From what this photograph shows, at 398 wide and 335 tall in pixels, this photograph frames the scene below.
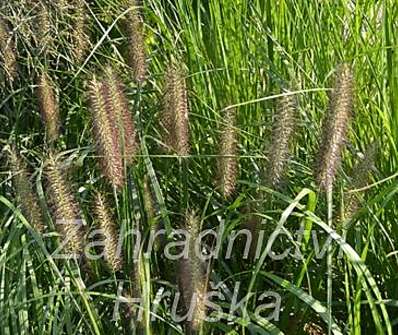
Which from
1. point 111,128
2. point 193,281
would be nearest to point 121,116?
point 111,128

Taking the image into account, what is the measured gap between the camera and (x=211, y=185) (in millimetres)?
1828

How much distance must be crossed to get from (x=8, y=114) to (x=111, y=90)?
90 centimetres

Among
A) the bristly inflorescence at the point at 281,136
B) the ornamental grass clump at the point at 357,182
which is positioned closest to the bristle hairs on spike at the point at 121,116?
the bristly inflorescence at the point at 281,136

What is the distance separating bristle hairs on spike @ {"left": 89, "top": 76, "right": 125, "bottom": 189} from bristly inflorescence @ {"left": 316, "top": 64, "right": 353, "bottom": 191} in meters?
0.32

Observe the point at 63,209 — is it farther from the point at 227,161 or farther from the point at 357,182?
the point at 357,182

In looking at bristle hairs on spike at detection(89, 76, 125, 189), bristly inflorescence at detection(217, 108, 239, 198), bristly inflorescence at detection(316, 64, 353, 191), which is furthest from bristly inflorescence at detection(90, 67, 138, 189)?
bristly inflorescence at detection(316, 64, 353, 191)

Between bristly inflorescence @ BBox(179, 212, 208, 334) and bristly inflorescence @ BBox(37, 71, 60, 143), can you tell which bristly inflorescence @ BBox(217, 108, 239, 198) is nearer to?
bristly inflorescence @ BBox(179, 212, 208, 334)

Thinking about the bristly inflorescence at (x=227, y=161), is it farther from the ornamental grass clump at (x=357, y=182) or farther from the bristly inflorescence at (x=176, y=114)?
the ornamental grass clump at (x=357, y=182)

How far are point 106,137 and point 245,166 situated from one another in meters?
0.53

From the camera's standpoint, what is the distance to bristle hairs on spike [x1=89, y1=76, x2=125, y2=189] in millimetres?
1341

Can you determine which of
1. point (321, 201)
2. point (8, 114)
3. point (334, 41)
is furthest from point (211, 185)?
point (8, 114)

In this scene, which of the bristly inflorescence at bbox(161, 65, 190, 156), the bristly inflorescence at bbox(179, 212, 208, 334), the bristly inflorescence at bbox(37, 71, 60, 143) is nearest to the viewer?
the bristly inflorescence at bbox(179, 212, 208, 334)

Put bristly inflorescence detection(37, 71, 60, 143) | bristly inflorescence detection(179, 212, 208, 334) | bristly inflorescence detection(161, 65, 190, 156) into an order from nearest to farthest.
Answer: bristly inflorescence detection(179, 212, 208, 334)
bristly inflorescence detection(161, 65, 190, 156)
bristly inflorescence detection(37, 71, 60, 143)

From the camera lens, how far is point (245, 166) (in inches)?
71.4
